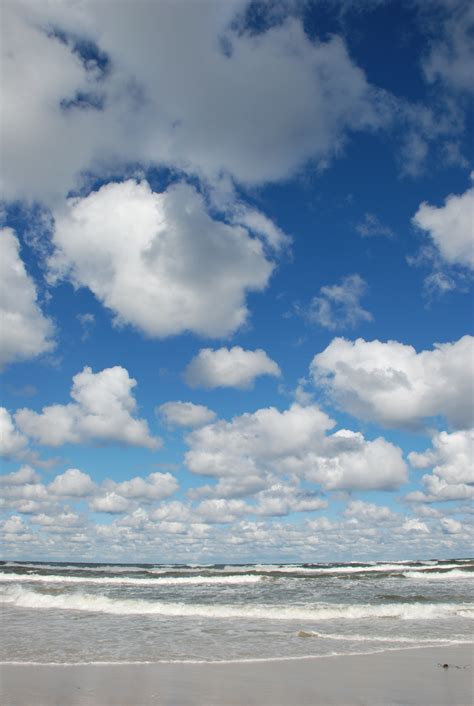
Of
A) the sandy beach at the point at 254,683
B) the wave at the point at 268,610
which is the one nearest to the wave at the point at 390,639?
the sandy beach at the point at 254,683

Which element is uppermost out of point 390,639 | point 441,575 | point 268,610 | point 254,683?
point 254,683

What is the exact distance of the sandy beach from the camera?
29.2 ft

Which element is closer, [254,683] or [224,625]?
[254,683]

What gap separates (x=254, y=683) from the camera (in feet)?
33.3

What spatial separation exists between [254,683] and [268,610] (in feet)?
47.4

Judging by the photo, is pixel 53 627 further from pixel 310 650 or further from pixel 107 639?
pixel 310 650

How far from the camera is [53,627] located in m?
18.7

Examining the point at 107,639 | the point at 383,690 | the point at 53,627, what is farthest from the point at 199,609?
the point at 383,690

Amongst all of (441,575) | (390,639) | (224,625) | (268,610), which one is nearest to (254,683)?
(390,639)

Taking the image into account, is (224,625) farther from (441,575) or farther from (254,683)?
(441,575)

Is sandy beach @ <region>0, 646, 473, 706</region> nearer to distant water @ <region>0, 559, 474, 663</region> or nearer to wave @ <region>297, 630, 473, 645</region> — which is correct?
distant water @ <region>0, 559, 474, 663</region>

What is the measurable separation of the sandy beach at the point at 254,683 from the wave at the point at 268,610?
32.5 feet

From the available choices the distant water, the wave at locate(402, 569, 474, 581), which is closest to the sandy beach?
the distant water

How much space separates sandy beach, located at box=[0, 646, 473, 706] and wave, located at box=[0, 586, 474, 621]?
9910mm
